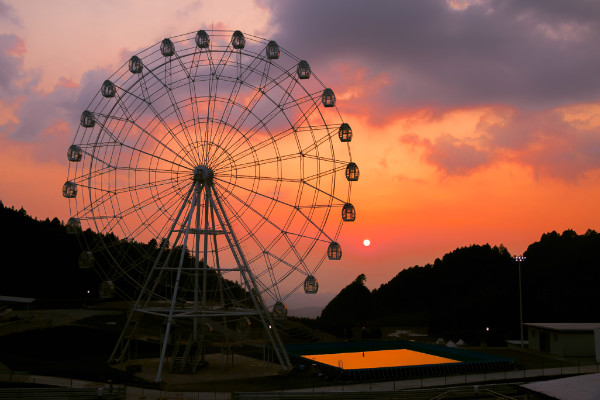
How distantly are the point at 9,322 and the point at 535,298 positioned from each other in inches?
2904

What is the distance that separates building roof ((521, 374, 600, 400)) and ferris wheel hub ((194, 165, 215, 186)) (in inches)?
909

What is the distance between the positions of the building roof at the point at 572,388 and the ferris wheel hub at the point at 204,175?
23077 mm

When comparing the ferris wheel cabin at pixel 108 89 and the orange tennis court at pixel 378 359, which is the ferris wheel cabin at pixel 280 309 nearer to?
the orange tennis court at pixel 378 359

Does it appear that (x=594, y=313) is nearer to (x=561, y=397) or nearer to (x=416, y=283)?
(x=416, y=283)

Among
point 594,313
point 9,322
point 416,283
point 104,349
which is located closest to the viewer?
point 104,349

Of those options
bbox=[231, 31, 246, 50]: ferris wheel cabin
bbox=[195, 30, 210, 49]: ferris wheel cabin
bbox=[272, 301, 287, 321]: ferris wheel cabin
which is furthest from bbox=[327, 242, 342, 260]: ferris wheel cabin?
bbox=[195, 30, 210, 49]: ferris wheel cabin

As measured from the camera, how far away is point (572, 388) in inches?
866

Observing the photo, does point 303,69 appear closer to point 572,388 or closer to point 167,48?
point 167,48

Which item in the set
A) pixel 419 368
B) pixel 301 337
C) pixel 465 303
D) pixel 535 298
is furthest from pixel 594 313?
pixel 419 368

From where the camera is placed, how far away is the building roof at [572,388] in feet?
68.5

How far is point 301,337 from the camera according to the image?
57.1 meters

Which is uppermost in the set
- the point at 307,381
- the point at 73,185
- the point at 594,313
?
the point at 73,185

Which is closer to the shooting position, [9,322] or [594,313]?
[9,322]

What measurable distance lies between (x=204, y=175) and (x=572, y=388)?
24891 millimetres
